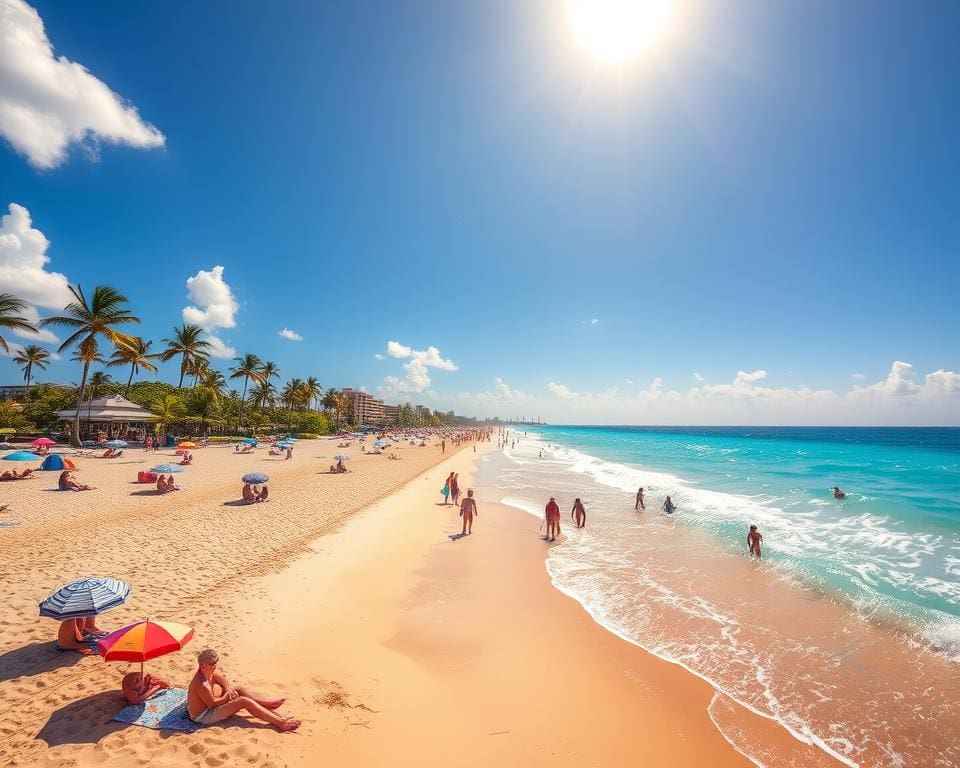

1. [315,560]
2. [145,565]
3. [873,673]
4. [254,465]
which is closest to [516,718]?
[873,673]

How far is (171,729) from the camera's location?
15.6 feet

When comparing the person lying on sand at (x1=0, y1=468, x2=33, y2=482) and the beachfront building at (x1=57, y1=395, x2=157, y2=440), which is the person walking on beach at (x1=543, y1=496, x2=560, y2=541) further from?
the beachfront building at (x1=57, y1=395, x2=157, y2=440)

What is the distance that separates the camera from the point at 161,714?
195 inches

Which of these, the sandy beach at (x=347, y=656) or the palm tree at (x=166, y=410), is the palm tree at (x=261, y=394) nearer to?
the palm tree at (x=166, y=410)

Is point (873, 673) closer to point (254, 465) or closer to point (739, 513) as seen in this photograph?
point (739, 513)

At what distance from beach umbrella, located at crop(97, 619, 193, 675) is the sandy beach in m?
0.80

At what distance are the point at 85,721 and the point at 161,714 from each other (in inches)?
32.9

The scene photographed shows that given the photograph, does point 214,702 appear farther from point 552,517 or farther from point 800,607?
point 800,607

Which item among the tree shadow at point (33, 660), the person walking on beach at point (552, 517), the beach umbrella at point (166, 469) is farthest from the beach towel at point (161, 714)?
the beach umbrella at point (166, 469)

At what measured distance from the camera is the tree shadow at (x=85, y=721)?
461 cm

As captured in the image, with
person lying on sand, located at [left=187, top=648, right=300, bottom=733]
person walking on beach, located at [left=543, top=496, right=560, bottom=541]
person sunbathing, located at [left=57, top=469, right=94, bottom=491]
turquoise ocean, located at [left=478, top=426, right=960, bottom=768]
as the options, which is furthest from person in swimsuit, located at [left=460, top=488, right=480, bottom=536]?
person sunbathing, located at [left=57, top=469, right=94, bottom=491]

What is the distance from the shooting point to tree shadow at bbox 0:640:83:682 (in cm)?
Answer: 564

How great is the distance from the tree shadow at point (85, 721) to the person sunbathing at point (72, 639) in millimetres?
1201

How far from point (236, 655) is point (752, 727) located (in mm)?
7743
